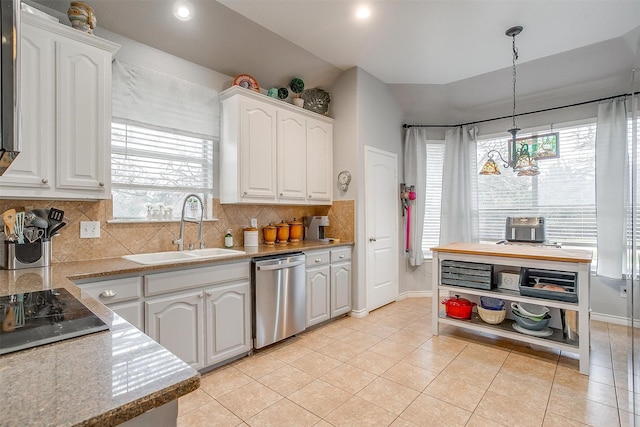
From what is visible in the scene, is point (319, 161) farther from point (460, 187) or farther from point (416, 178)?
point (460, 187)

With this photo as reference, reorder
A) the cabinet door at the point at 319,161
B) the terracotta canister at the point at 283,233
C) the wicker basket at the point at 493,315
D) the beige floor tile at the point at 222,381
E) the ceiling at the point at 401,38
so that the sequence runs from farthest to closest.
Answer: the cabinet door at the point at 319,161, the terracotta canister at the point at 283,233, the wicker basket at the point at 493,315, the ceiling at the point at 401,38, the beige floor tile at the point at 222,381

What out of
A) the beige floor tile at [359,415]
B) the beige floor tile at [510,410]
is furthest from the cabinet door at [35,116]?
the beige floor tile at [510,410]

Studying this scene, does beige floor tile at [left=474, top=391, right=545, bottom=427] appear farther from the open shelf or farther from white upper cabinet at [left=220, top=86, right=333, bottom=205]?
white upper cabinet at [left=220, top=86, right=333, bottom=205]

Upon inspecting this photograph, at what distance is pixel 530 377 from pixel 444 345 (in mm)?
715

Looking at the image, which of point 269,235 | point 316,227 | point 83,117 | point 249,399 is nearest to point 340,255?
point 316,227

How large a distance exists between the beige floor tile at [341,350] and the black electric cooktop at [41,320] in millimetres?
2065

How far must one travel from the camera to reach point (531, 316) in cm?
270

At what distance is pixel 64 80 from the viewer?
1982 millimetres

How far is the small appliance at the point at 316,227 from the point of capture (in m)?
3.78

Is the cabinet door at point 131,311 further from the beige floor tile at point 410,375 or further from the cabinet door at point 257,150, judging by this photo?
the beige floor tile at point 410,375

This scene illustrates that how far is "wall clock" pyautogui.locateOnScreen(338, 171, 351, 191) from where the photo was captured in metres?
3.79

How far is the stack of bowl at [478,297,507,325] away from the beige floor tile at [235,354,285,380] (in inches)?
74.8

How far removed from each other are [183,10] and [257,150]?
1.26m

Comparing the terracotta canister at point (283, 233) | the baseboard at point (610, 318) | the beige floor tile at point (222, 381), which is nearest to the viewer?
the beige floor tile at point (222, 381)
